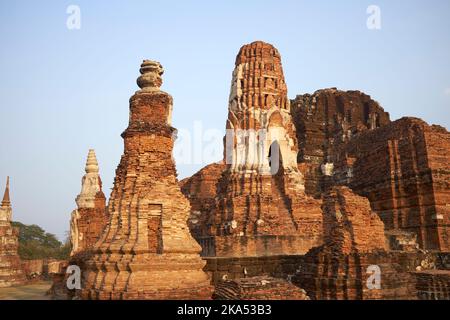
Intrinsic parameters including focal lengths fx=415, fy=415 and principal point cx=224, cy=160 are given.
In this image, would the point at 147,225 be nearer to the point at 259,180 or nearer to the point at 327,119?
the point at 259,180

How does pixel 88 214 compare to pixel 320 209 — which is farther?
pixel 320 209

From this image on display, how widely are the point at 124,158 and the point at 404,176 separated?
13653mm

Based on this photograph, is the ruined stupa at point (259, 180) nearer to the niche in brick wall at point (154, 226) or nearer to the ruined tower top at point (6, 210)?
the niche in brick wall at point (154, 226)

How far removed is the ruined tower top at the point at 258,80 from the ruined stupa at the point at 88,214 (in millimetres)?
6522

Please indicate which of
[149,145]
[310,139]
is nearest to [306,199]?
[149,145]

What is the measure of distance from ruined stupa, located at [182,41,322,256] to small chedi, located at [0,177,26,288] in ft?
27.6

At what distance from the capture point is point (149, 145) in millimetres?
9477

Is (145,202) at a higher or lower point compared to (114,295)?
higher

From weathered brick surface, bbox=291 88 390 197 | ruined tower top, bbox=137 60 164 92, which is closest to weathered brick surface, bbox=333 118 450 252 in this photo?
weathered brick surface, bbox=291 88 390 197

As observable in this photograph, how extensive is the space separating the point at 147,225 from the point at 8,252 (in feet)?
44.6

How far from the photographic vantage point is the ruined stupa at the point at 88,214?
46.8 ft

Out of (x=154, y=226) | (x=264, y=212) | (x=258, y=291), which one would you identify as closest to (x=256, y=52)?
(x=264, y=212)

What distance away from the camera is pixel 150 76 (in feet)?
32.4

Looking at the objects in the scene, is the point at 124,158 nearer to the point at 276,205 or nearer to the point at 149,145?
the point at 149,145
